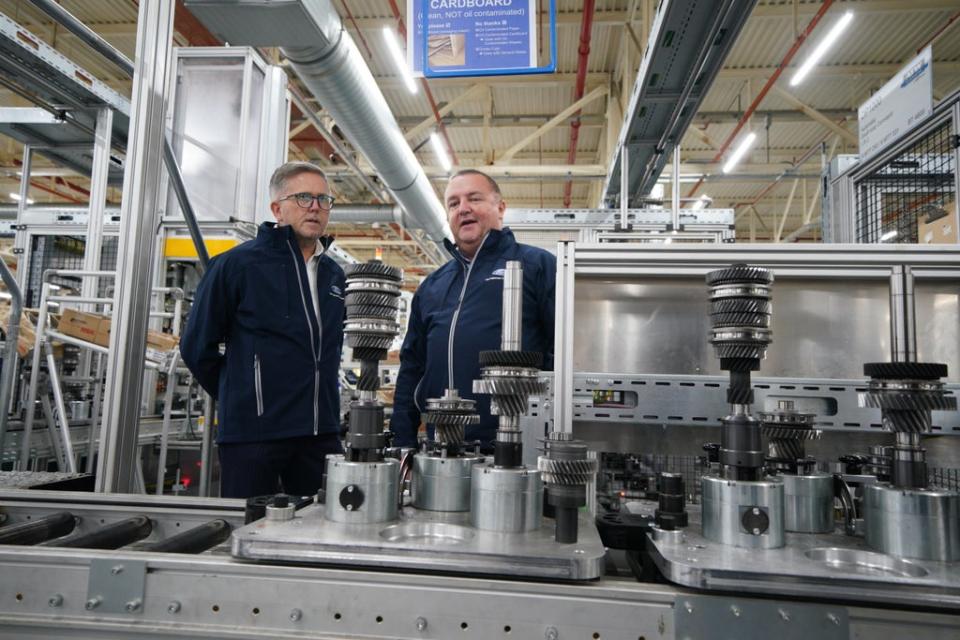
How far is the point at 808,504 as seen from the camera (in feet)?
2.67

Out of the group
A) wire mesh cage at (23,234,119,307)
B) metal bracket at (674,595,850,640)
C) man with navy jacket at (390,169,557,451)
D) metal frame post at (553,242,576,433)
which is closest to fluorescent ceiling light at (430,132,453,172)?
wire mesh cage at (23,234,119,307)

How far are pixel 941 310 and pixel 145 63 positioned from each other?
1942mm

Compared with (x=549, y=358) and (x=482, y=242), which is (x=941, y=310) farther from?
(x=482, y=242)

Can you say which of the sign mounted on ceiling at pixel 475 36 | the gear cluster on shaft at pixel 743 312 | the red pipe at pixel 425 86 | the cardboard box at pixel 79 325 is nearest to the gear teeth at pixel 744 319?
the gear cluster on shaft at pixel 743 312

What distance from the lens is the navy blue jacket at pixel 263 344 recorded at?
68.5 inches

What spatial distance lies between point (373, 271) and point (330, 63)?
9.73 ft

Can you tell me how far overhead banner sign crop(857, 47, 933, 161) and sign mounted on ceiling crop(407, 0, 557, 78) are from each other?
150cm

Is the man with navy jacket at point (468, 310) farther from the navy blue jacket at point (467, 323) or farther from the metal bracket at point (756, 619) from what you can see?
the metal bracket at point (756, 619)

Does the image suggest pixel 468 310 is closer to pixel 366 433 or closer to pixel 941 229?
pixel 366 433

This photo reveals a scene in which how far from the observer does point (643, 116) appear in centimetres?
327

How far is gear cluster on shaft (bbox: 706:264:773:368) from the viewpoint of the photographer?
→ 72cm

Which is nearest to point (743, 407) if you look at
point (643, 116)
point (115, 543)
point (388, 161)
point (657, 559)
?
point (657, 559)

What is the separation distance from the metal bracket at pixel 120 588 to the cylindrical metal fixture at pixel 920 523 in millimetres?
905

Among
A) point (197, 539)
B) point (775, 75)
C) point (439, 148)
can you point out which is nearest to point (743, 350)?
point (197, 539)
